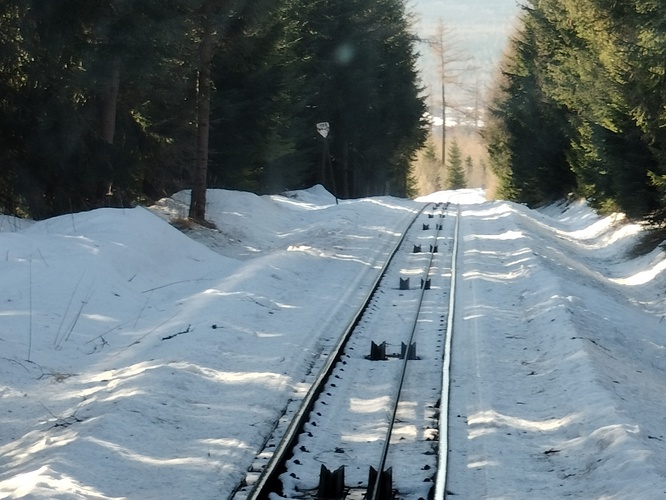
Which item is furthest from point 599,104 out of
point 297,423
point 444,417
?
point 297,423

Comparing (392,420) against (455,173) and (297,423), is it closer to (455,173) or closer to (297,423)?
(297,423)

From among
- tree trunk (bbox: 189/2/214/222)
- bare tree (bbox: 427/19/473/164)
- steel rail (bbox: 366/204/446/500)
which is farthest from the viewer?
bare tree (bbox: 427/19/473/164)

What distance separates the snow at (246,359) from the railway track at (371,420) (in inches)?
7.9

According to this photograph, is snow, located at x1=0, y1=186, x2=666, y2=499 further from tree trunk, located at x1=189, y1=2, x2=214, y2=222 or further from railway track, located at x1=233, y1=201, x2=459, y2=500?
tree trunk, located at x1=189, y1=2, x2=214, y2=222

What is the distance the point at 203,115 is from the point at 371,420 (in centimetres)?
1585

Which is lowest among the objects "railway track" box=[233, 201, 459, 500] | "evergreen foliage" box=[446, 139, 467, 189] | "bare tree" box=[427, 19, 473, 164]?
"railway track" box=[233, 201, 459, 500]

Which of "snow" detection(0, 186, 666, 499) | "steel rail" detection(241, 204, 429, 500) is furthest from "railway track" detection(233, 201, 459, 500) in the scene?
"snow" detection(0, 186, 666, 499)

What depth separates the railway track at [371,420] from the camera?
646 centimetres

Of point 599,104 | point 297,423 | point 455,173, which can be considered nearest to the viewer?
point 297,423

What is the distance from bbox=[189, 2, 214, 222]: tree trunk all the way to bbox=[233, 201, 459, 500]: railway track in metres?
10.1

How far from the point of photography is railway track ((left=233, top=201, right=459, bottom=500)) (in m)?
6.46

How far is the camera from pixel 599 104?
20.9 meters

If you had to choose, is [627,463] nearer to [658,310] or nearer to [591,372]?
[591,372]

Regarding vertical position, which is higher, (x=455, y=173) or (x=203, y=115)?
(x=203, y=115)
